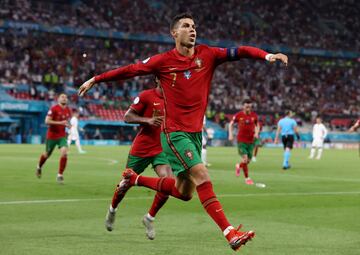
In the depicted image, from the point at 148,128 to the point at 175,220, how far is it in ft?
5.17

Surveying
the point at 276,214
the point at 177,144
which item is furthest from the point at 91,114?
the point at 177,144

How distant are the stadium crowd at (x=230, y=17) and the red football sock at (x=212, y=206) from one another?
58.5 meters

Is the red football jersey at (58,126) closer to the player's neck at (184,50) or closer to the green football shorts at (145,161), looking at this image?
the green football shorts at (145,161)

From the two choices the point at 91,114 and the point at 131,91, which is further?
the point at 131,91

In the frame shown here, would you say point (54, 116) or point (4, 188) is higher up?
point (54, 116)

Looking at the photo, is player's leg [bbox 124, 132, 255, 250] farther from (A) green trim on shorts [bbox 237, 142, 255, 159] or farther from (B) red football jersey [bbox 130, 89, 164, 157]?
(A) green trim on shorts [bbox 237, 142, 255, 159]

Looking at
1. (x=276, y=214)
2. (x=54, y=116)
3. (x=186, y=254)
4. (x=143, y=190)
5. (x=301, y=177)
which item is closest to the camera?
(x=186, y=254)

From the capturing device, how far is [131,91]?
2633 inches

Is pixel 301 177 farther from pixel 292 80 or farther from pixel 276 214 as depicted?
pixel 292 80

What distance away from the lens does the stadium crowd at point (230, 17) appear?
6931cm

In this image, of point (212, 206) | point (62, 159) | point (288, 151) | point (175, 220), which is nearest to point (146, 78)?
point (288, 151)

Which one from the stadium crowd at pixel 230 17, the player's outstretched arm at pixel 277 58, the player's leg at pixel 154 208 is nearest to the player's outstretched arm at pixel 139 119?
the player's leg at pixel 154 208

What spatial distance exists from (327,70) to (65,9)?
30957mm

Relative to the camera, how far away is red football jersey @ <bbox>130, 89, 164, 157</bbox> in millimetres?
12078
